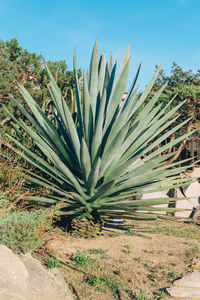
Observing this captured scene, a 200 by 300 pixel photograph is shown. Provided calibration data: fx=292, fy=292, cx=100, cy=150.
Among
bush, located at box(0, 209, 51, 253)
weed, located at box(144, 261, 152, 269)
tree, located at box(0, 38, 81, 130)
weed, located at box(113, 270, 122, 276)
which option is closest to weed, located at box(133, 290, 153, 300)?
weed, located at box(113, 270, 122, 276)

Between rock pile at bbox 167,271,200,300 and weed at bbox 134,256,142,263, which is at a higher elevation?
weed at bbox 134,256,142,263

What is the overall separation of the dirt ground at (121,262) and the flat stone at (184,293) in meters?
0.08

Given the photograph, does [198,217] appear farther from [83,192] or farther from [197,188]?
[83,192]

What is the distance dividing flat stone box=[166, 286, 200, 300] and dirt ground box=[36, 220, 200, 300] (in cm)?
8

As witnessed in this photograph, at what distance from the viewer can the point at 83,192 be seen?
13.4ft

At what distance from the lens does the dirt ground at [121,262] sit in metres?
3.00

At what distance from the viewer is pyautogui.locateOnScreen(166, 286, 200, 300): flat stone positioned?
9.73ft

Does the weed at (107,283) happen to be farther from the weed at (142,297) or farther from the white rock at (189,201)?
the white rock at (189,201)

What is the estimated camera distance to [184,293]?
9.80 ft

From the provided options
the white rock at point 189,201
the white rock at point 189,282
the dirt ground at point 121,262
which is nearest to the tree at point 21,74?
the white rock at point 189,201

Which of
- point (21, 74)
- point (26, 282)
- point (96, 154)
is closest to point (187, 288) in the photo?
point (26, 282)

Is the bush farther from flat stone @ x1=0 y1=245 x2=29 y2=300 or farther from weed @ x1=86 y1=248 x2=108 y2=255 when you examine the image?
weed @ x1=86 y1=248 x2=108 y2=255

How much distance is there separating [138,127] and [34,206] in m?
1.98

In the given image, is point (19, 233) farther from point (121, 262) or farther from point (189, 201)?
point (189, 201)
